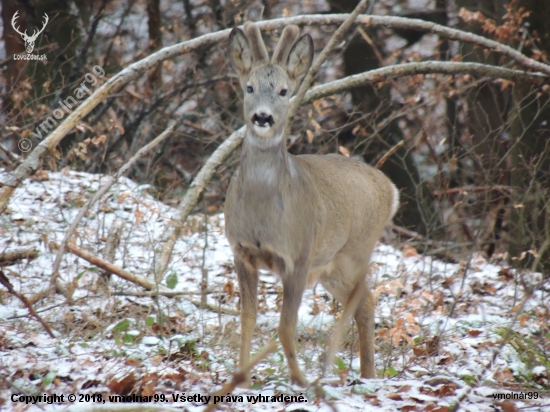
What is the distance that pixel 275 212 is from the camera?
15.0 ft

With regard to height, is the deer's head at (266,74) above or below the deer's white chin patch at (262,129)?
above


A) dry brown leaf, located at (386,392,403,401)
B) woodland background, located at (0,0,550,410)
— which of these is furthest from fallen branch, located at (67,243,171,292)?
dry brown leaf, located at (386,392,403,401)

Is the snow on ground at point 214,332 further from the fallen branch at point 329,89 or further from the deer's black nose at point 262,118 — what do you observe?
the deer's black nose at point 262,118

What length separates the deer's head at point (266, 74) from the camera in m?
4.62

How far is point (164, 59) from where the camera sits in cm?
750

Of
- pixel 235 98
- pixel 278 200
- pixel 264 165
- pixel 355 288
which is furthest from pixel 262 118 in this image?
pixel 235 98

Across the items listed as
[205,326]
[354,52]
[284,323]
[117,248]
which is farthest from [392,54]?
[284,323]

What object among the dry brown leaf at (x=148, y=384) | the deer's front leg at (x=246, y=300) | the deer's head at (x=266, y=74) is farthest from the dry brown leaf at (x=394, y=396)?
the deer's head at (x=266, y=74)

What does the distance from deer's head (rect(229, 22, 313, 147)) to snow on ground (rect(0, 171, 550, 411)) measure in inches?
68.4

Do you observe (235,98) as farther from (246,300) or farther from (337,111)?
(246,300)

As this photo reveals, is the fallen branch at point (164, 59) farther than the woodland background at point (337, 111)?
No

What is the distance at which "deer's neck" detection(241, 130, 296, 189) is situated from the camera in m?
4.64

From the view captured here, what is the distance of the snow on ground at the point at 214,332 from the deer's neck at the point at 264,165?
4.45 ft

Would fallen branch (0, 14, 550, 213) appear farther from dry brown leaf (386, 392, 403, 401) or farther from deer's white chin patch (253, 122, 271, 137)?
dry brown leaf (386, 392, 403, 401)
